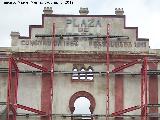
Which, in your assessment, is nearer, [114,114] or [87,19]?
[114,114]

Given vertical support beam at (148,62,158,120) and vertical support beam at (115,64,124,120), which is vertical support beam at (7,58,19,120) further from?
vertical support beam at (148,62,158,120)

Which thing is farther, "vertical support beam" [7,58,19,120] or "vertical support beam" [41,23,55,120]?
"vertical support beam" [41,23,55,120]

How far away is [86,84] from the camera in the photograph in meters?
42.4

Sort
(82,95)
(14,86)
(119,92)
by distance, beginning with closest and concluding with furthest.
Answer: (82,95) < (119,92) < (14,86)

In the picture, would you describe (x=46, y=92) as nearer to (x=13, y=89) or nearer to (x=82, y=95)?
(x=13, y=89)

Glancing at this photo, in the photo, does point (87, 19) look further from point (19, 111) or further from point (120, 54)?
point (19, 111)

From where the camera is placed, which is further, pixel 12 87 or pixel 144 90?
pixel 12 87

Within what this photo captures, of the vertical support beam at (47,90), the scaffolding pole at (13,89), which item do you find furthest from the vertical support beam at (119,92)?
the scaffolding pole at (13,89)

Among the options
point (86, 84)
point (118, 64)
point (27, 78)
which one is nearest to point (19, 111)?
point (27, 78)

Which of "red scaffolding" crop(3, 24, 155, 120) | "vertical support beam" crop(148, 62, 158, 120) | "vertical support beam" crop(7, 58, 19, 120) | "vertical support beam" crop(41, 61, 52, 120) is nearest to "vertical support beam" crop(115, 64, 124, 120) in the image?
"red scaffolding" crop(3, 24, 155, 120)

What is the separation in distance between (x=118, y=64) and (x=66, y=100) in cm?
441

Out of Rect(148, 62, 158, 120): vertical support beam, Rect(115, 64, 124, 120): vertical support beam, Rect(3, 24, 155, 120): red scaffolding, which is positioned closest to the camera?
Rect(3, 24, 155, 120): red scaffolding

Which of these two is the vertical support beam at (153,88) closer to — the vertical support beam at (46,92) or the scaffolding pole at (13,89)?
the vertical support beam at (46,92)

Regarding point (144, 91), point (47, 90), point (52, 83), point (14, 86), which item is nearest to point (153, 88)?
point (144, 91)
